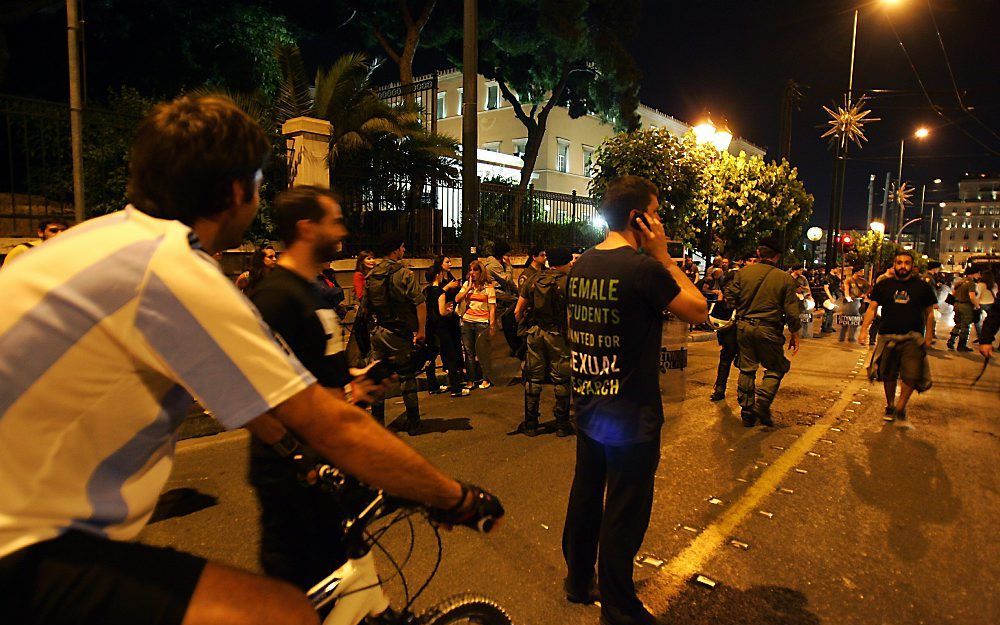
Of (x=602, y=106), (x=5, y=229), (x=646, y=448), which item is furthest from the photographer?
(x=602, y=106)

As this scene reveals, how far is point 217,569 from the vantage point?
1.25 metres

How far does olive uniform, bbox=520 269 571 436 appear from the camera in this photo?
6258mm

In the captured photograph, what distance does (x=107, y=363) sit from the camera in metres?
1.10

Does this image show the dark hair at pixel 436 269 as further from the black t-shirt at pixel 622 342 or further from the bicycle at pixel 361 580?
the bicycle at pixel 361 580

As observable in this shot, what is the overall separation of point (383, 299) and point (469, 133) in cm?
439

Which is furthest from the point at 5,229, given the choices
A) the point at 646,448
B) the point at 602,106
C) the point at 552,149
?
the point at 552,149

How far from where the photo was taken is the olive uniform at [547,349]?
246 inches

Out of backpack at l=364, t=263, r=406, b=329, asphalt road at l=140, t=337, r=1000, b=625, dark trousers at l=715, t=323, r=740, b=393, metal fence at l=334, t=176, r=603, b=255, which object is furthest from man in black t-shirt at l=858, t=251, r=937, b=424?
metal fence at l=334, t=176, r=603, b=255

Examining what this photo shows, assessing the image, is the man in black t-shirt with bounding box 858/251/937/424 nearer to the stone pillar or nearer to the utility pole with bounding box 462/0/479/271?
the utility pole with bounding box 462/0/479/271

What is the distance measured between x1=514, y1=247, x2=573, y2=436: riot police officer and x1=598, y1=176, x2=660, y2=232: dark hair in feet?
10.7

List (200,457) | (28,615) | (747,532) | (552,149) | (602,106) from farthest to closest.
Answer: (552,149), (602,106), (200,457), (747,532), (28,615)

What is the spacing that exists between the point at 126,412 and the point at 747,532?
12.5 ft

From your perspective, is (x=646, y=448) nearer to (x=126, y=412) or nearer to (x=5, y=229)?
(x=126, y=412)

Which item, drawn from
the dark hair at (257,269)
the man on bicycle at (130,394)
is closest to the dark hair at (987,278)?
the dark hair at (257,269)
